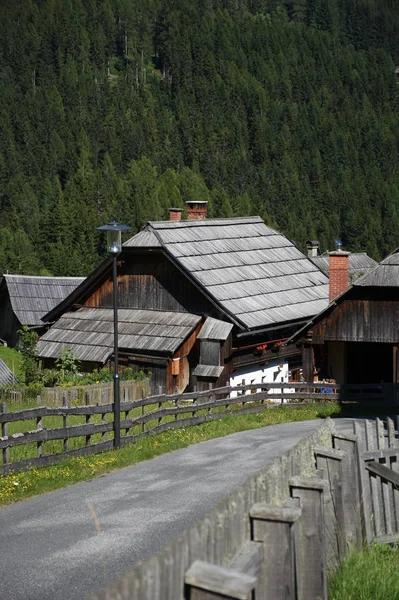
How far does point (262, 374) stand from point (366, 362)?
484 centimetres

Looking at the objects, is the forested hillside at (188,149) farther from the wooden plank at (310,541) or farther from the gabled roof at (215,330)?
the wooden plank at (310,541)

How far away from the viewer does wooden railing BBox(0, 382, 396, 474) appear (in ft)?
52.4

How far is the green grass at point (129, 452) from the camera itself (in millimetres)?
14930

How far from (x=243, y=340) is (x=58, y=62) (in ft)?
554

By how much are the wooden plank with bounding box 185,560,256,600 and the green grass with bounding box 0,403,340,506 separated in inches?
393

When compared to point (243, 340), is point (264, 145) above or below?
above

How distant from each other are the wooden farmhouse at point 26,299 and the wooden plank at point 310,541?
158 ft

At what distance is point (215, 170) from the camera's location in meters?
159

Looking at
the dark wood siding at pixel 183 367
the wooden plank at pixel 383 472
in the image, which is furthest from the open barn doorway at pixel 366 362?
the wooden plank at pixel 383 472

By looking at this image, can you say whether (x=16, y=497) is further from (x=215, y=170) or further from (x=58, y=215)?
(x=215, y=170)

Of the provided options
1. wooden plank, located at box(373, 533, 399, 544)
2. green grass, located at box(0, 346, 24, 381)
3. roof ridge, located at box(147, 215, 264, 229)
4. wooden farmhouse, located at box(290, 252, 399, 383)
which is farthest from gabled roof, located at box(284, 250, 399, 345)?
wooden plank, located at box(373, 533, 399, 544)

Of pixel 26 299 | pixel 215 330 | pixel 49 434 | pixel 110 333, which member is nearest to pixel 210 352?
pixel 215 330

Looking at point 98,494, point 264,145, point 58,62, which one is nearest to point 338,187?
point 264,145

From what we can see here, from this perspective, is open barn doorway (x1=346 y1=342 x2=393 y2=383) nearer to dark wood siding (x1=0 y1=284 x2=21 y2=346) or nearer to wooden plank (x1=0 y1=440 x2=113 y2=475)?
wooden plank (x1=0 y1=440 x2=113 y2=475)
